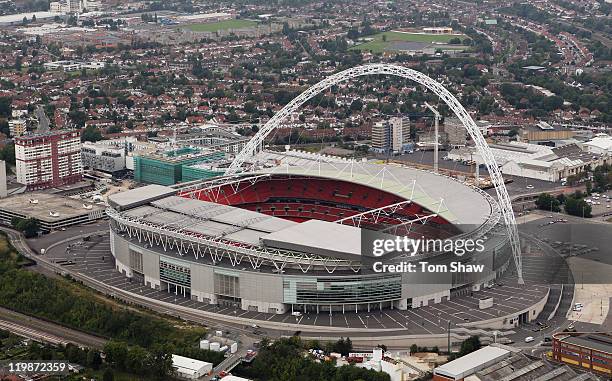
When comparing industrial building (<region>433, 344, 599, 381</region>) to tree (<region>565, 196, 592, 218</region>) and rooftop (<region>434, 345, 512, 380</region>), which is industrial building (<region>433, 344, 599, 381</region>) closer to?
rooftop (<region>434, 345, 512, 380</region>)

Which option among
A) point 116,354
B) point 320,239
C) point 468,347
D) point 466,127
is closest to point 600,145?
point 466,127

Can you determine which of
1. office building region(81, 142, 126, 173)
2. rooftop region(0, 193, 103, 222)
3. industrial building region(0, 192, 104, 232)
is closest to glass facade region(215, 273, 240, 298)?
industrial building region(0, 192, 104, 232)

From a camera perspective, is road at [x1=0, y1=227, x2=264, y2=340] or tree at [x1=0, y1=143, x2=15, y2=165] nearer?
road at [x1=0, y1=227, x2=264, y2=340]

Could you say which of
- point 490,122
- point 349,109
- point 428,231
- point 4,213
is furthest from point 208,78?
point 428,231

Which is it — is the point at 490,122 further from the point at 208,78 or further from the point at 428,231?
the point at 428,231

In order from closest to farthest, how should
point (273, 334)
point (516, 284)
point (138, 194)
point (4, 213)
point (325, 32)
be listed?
point (273, 334), point (516, 284), point (138, 194), point (4, 213), point (325, 32)

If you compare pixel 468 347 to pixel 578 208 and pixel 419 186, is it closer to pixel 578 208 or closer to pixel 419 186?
pixel 419 186

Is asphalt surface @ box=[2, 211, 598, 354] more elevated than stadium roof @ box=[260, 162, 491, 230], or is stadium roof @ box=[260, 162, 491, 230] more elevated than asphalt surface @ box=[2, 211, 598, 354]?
stadium roof @ box=[260, 162, 491, 230]
